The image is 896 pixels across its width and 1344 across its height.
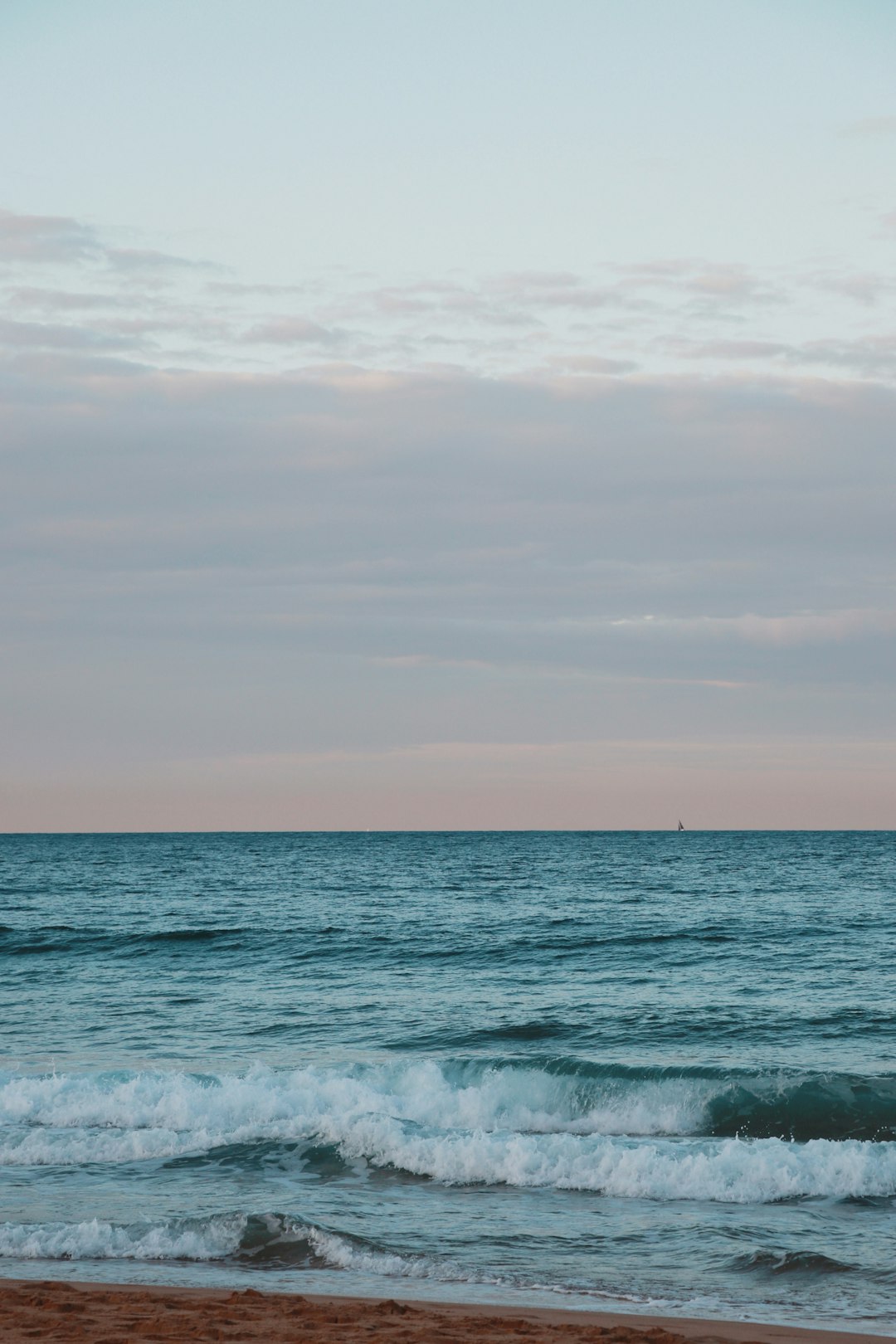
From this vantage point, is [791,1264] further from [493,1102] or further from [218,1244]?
[493,1102]

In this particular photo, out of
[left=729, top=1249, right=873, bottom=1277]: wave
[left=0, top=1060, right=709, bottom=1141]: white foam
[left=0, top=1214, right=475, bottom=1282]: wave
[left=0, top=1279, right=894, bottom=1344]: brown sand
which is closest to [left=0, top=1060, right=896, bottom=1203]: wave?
[left=0, top=1060, right=709, bottom=1141]: white foam

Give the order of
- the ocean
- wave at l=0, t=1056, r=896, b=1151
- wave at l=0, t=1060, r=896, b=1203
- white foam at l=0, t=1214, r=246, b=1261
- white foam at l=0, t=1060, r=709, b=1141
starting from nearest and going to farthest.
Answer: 1. the ocean
2. white foam at l=0, t=1214, r=246, b=1261
3. wave at l=0, t=1060, r=896, b=1203
4. wave at l=0, t=1056, r=896, b=1151
5. white foam at l=0, t=1060, r=709, b=1141

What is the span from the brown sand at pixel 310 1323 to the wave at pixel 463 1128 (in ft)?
13.1

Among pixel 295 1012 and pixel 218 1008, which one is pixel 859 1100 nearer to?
pixel 295 1012

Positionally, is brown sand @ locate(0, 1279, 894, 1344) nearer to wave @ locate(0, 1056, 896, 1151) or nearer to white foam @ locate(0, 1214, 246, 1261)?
white foam @ locate(0, 1214, 246, 1261)

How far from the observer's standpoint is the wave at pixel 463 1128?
493 inches

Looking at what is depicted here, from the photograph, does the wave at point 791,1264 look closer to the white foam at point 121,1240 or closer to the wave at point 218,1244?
the wave at point 218,1244

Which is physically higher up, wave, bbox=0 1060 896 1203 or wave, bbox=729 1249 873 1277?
wave, bbox=729 1249 873 1277

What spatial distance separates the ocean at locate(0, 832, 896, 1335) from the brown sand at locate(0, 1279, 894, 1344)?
1.74 ft

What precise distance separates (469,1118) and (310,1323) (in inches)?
292

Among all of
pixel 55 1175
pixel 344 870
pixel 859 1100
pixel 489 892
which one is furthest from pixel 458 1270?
pixel 344 870

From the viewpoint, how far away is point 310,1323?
8.18 meters

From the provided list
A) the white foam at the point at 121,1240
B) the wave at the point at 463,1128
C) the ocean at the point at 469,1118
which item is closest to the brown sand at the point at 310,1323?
the ocean at the point at 469,1118

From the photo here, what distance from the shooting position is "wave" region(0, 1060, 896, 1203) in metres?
12.5
